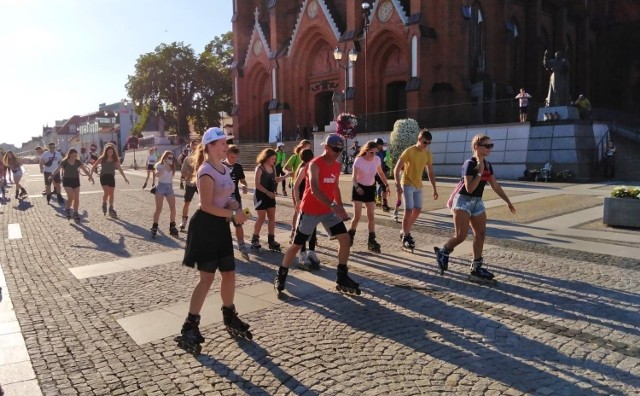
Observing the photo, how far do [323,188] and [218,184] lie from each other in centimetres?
171

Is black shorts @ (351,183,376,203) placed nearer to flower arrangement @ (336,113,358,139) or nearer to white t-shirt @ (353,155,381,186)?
white t-shirt @ (353,155,381,186)

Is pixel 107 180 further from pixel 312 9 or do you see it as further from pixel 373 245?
pixel 312 9

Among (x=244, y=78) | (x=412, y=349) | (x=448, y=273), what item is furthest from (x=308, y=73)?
(x=412, y=349)

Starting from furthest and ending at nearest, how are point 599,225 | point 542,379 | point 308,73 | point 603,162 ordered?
point 308,73
point 603,162
point 599,225
point 542,379

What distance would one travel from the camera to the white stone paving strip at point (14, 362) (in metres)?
3.58

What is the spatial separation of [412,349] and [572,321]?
182cm

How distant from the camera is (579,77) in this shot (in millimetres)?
41188

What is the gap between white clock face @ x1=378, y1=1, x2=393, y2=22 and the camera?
29969mm

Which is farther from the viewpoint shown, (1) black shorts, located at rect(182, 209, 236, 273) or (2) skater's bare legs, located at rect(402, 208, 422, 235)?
(2) skater's bare legs, located at rect(402, 208, 422, 235)

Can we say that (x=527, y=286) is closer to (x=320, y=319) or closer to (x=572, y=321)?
(x=572, y=321)

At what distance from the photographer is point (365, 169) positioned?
795cm

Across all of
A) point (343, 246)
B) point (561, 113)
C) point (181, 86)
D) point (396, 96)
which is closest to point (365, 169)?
point (343, 246)

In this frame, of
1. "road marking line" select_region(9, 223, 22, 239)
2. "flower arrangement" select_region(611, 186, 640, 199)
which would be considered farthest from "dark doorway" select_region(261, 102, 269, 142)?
"flower arrangement" select_region(611, 186, 640, 199)

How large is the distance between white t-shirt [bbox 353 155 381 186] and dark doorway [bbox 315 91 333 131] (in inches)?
1204
